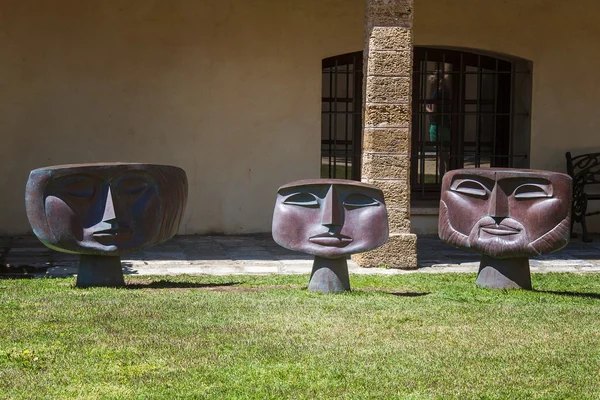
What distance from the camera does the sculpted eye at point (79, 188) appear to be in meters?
7.07

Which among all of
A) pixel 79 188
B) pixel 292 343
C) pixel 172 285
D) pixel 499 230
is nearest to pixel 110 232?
pixel 79 188

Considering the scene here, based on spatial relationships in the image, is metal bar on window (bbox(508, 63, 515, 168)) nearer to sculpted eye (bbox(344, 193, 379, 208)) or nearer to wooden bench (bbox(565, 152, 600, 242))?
wooden bench (bbox(565, 152, 600, 242))

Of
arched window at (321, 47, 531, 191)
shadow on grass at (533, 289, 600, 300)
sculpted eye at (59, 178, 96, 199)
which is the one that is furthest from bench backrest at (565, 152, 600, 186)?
sculpted eye at (59, 178, 96, 199)

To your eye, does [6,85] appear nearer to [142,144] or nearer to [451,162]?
[142,144]

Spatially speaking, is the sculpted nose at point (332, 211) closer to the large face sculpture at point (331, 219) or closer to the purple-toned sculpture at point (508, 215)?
the large face sculpture at point (331, 219)

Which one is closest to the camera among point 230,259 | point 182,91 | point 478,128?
point 230,259

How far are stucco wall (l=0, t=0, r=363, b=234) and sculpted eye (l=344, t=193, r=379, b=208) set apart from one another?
4.29 meters

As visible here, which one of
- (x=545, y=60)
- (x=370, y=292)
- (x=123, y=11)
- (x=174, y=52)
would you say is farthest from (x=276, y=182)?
(x=370, y=292)

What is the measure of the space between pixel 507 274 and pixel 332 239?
1.47 meters

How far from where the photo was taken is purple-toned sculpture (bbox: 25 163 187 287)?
7055 millimetres

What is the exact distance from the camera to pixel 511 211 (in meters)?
7.46

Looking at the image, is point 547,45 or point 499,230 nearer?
point 499,230

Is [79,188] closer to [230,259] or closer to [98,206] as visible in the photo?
[98,206]

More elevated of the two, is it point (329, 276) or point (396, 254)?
point (329, 276)
